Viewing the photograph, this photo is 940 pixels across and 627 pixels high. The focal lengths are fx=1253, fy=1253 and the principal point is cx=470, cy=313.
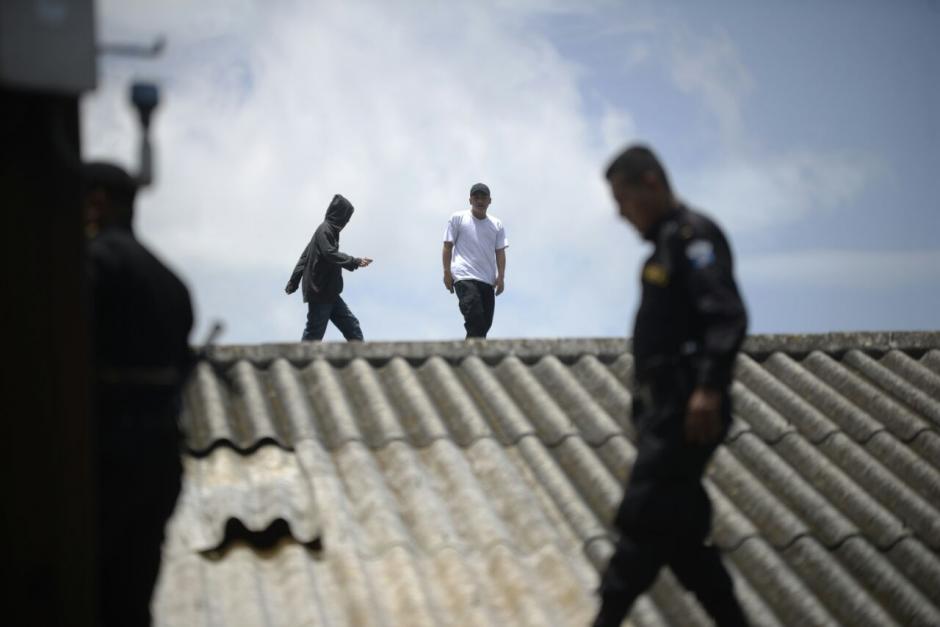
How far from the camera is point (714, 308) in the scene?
153 inches

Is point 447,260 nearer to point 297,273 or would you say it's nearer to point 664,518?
point 297,273

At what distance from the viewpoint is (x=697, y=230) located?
4.00m

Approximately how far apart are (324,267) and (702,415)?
655 cm

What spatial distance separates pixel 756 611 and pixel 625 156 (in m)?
1.76

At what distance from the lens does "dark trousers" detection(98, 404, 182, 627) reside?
364cm

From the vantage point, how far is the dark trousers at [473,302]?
32.3 feet

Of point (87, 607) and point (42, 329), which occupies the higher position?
point (42, 329)

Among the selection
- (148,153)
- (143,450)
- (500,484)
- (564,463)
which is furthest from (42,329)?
(564,463)

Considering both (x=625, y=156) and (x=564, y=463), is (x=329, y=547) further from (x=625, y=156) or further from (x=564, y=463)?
(x=625, y=156)

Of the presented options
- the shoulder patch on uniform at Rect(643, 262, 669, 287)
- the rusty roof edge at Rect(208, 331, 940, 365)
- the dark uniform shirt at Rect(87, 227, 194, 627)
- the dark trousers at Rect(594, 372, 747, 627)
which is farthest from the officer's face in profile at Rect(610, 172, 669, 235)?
the rusty roof edge at Rect(208, 331, 940, 365)

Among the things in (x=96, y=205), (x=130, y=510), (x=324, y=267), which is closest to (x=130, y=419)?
(x=130, y=510)

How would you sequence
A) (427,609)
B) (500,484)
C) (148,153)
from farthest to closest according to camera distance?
(500,484)
(427,609)
(148,153)

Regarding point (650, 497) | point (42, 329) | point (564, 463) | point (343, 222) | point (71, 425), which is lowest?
point (343, 222)

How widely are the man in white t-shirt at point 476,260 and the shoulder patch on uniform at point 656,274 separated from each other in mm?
5756
